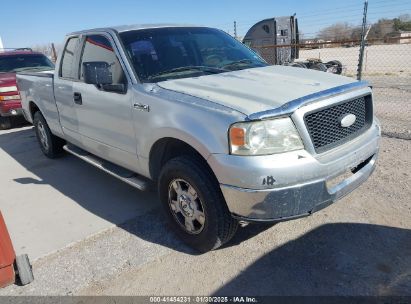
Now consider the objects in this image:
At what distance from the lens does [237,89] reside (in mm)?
2955

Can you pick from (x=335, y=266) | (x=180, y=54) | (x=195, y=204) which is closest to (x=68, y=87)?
(x=180, y=54)

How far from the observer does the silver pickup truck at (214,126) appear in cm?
255

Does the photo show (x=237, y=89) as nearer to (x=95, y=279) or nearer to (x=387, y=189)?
(x=95, y=279)

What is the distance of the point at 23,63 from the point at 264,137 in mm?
8748

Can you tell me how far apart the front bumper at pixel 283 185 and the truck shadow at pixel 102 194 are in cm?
86

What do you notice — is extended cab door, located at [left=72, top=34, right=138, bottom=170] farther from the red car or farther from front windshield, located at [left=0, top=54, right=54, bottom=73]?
front windshield, located at [left=0, top=54, right=54, bottom=73]

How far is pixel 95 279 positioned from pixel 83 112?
2021mm

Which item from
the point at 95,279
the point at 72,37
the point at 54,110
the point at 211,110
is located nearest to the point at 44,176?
the point at 54,110

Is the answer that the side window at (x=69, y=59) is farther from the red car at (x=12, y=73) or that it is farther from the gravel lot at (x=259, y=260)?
the red car at (x=12, y=73)

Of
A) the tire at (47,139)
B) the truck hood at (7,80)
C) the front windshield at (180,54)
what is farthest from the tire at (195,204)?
the truck hood at (7,80)

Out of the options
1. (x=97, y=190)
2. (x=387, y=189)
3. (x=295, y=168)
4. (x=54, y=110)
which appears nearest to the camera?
(x=295, y=168)

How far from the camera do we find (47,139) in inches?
234

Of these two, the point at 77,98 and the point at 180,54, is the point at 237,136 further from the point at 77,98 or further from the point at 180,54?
the point at 77,98

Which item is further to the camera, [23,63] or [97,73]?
[23,63]
